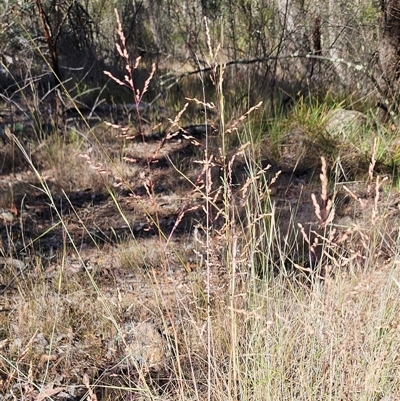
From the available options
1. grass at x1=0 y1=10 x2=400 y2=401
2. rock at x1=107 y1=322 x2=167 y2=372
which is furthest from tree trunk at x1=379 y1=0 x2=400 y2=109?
rock at x1=107 y1=322 x2=167 y2=372

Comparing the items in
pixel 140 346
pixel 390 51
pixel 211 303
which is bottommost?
pixel 140 346

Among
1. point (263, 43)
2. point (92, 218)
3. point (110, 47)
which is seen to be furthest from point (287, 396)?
point (110, 47)

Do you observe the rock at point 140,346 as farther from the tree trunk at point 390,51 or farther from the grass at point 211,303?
the tree trunk at point 390,51

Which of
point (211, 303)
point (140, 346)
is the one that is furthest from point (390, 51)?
point (140, 346)

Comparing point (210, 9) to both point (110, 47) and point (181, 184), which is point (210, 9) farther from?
point (181, 184)

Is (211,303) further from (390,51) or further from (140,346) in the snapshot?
(390,51)

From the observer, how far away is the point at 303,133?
4203mm

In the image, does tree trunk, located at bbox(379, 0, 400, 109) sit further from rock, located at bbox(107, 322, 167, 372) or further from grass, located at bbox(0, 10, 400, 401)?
rock, located at bbox(107, 322, 167, 372)

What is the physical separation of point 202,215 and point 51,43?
1.74 m

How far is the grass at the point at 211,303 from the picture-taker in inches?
58.0

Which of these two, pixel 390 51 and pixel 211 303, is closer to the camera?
pixel 211 303

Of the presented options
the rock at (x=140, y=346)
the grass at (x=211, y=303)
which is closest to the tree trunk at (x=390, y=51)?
the grass at (x=211, y=303)

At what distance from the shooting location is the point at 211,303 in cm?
210

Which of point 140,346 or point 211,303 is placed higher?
point 211,303
